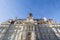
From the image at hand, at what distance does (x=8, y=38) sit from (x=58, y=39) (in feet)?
38.5

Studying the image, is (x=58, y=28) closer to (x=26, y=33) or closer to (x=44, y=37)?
(x=44, y=37)

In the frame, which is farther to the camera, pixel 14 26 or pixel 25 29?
pixel 14 26

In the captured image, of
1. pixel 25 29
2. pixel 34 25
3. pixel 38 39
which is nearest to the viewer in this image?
pixel 38 39

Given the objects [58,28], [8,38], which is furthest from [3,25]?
[58,28]

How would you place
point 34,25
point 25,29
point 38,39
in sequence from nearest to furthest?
point 38,39 → point 25,29 → point 34,25

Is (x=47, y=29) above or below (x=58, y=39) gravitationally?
above

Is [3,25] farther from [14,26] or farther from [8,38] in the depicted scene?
[8,38]

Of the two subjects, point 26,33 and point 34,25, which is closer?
point 26,33

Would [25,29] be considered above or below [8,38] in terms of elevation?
above

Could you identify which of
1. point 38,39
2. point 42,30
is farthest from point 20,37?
point 42,30

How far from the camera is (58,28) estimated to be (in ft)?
119

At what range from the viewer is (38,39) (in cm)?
3034

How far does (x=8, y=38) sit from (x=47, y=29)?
10.8 meters

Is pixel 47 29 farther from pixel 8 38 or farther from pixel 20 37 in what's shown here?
pixel 8 38
